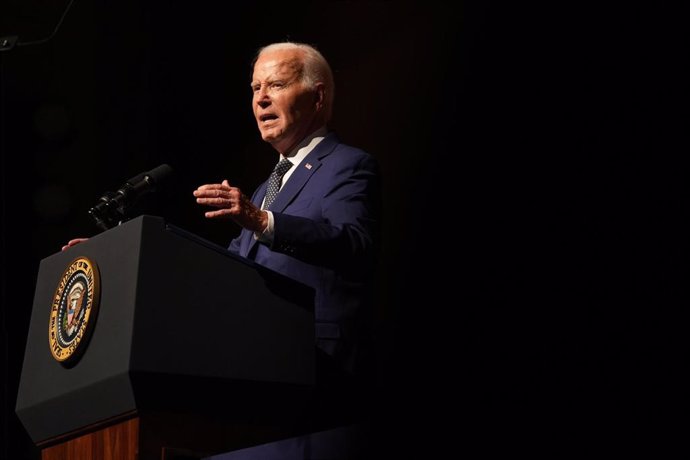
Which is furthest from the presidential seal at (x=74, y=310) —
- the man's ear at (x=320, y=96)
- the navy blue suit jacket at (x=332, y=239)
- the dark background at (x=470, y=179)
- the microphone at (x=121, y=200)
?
the dark background at (x=470, y=179)

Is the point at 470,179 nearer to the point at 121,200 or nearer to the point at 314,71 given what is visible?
the point at 314,71

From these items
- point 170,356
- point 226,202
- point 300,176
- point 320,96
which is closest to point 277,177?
point 300,176

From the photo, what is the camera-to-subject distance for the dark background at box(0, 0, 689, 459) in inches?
102

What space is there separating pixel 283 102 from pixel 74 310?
3.00ft

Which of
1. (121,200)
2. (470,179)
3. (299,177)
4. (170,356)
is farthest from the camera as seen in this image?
(470,179)

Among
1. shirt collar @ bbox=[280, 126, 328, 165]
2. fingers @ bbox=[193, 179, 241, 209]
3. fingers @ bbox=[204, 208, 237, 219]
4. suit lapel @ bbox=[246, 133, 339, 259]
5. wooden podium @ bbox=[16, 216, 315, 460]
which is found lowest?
wooden podium @ bbox=[16, 216, 315, 460]

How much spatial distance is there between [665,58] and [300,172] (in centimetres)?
100

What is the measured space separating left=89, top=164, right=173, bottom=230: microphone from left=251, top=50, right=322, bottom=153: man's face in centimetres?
52

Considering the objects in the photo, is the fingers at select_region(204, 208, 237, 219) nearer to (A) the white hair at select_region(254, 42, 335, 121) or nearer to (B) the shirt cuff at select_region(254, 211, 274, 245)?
(B) the shirt cuff at select_region(254, 211, 274, 245)

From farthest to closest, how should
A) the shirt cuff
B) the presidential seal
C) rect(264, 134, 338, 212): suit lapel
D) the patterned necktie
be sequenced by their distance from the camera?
the patterned necktie → rect(264, 134, 338, 212): suit lapel → the shirt cuff → the presidential seal

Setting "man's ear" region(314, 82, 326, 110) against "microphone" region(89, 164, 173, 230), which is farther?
"man's ear" region(314, 82, 326, 110)

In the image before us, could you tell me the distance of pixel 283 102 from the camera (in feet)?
8.93

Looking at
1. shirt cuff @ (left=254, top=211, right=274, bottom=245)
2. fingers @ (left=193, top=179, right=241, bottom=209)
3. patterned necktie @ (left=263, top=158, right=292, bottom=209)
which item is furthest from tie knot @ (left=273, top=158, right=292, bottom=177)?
fingers @ (left=193, top=179, right=241, bottom=209)

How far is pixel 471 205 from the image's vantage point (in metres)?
2.98
